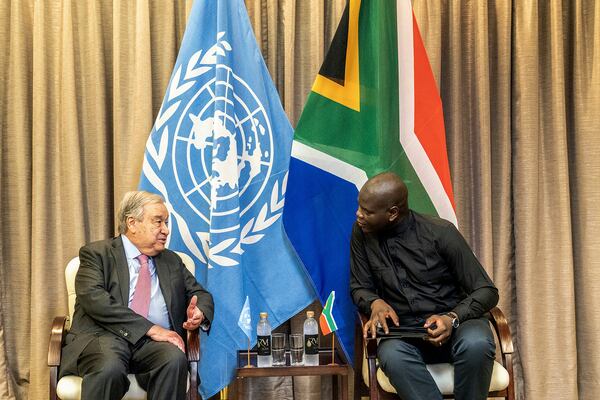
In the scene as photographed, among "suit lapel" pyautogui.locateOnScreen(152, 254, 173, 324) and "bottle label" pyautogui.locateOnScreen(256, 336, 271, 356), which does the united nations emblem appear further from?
"bottle label" pyautogui.locateOnScreen(256, 336, 271, 356)

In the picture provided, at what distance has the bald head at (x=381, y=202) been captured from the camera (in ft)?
11.5

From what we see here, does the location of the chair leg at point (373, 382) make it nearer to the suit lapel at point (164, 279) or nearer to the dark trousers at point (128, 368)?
the dark trousers at point (128, 368)

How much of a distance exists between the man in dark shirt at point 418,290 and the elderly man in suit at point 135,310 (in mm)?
824

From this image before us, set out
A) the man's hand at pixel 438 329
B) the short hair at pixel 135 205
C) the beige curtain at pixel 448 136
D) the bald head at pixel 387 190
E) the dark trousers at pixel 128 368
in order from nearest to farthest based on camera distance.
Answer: the dark trousers at pixel 128 368 < the man's hand at pixel 438 329 < the bald head at pixel 387 190 < the short hair at pixel 135 205 < the beige curtain at pixel 448 136

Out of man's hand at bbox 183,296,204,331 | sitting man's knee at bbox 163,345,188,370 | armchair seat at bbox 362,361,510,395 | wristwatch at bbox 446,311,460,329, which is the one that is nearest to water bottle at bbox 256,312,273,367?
man's hand at bbox 183,296,204,331

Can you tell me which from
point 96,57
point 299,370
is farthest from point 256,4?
point 299,370

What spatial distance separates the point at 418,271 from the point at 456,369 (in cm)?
53

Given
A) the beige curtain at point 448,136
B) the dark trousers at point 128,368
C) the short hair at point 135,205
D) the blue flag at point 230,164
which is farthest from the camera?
the beige curtain at point 448,136

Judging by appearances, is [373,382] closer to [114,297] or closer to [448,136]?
[114,297]

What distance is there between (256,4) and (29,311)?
2209 millimetres

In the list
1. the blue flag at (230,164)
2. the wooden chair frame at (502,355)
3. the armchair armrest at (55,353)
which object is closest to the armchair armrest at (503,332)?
the wooden chair frame at (502,355)

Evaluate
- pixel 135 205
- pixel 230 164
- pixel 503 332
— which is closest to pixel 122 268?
pixel 135 205

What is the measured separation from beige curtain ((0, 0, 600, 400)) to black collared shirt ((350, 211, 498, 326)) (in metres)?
0.86

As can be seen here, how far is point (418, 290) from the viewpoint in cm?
358
